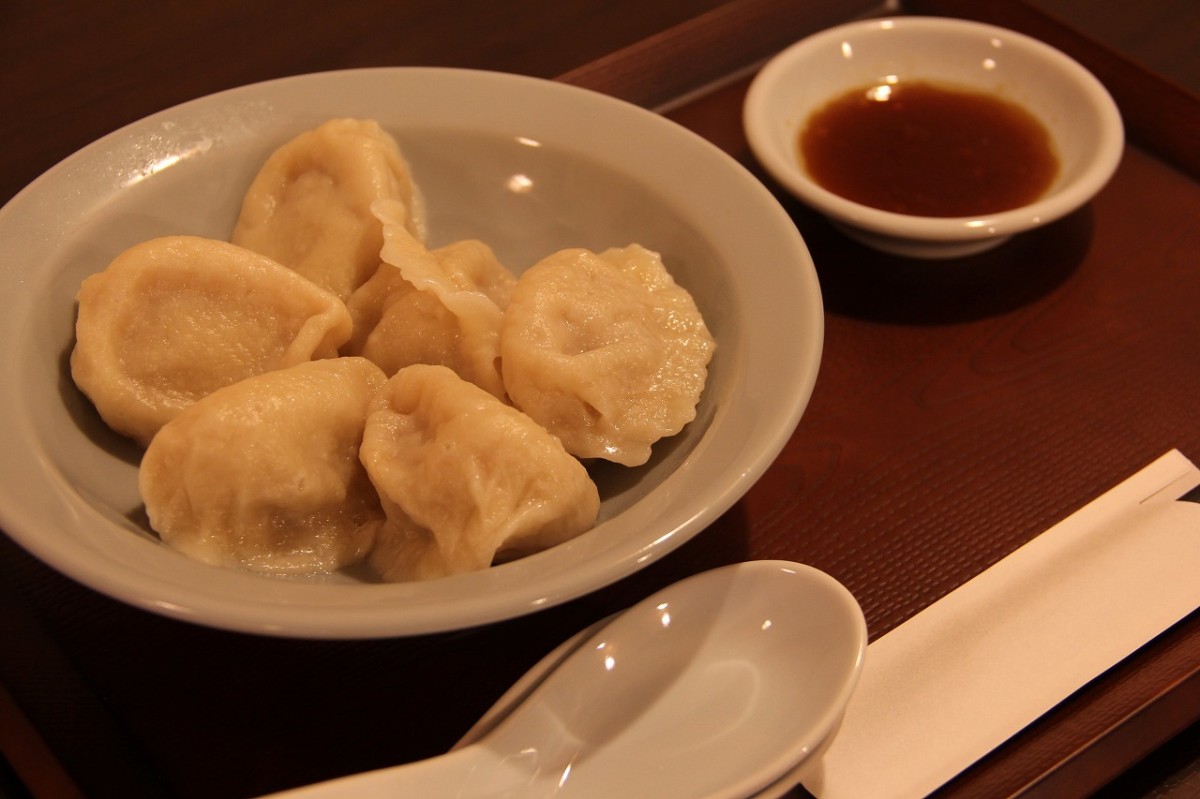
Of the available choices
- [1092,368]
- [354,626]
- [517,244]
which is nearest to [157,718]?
[354,626]

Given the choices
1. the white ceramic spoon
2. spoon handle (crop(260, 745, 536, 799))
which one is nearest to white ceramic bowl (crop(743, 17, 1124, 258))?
the white ceramic spoon

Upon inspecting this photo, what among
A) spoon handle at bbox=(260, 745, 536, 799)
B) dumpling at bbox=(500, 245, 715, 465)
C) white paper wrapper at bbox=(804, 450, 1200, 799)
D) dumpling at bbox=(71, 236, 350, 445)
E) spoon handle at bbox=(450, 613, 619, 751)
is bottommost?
white paper wrapper at bbox=(804, 450, 1200, 799)

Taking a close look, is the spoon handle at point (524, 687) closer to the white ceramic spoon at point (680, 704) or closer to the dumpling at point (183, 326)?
the white ceramic spoon at point (680, 704)

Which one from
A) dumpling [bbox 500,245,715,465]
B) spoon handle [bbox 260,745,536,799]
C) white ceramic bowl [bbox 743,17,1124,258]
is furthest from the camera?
white ceramic bowl [bbox 743,17,1124,258]

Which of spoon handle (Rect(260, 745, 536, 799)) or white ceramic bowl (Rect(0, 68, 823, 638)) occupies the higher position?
white ceramic bowl (Rect(0, 68, 823, 638))

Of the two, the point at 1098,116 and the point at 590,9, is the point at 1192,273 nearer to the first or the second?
the point at 1098,116

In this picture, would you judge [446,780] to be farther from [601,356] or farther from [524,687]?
[601,356]

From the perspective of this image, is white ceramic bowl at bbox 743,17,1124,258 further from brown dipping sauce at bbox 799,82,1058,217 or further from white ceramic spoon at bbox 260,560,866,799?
white ceramic spoon at bbox 260,560,866,799
